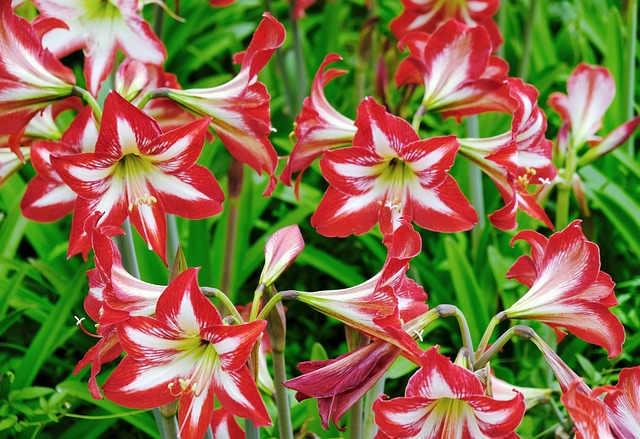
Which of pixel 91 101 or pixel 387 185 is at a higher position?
pixel 91 101

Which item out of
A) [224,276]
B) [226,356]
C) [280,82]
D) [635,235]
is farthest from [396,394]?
[280,82]

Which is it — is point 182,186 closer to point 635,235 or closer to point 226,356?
point 226,356

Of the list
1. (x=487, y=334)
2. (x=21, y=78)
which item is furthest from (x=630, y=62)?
(x=21, y=78)

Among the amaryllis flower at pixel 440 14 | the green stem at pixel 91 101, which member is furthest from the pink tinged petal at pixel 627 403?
the amaryllis flower at pixel 440 14

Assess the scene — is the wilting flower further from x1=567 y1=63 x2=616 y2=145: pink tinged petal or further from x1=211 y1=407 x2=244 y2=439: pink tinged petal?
x1=567 y1=63 x2=616 y2=145: pink tinged petal

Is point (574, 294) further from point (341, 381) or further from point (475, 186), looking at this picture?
point (475, 186)

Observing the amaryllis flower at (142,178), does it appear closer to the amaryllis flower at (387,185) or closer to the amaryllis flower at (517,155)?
the amaryllis flower at (387,185)
